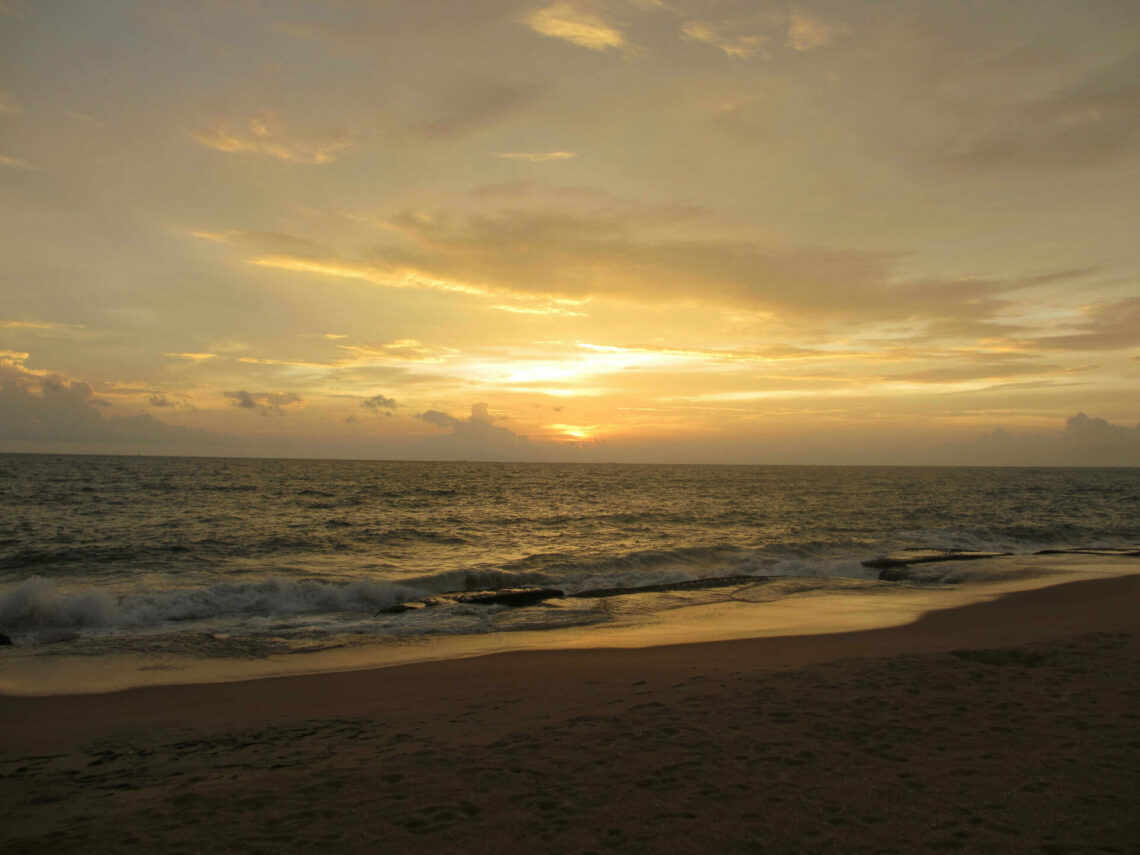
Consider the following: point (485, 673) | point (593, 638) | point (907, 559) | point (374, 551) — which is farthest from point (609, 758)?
point (907, 559)

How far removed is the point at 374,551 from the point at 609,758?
22.5m

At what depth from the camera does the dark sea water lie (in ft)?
52.2

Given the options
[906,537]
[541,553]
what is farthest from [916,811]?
[906,537]

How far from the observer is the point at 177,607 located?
17.1m

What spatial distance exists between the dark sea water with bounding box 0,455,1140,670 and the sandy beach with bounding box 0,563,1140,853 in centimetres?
429

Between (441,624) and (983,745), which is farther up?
(983,745)

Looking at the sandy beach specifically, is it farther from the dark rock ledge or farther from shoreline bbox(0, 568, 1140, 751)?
the dark rock ledge

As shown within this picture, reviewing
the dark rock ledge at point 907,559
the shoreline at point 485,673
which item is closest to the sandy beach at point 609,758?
the shoreline at point 485,673

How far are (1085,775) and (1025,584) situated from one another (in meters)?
16.4

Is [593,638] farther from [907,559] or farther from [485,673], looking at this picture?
[907,559]

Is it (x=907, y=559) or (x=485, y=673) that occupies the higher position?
(x=485, y=673)

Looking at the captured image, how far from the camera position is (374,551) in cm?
2755

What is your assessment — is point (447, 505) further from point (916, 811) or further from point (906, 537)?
point (916, 811)

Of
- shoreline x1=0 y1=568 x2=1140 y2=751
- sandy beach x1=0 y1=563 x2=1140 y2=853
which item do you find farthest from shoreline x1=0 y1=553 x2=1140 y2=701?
sandy beach x1=0 y1=563 x2=1140 y2=853
